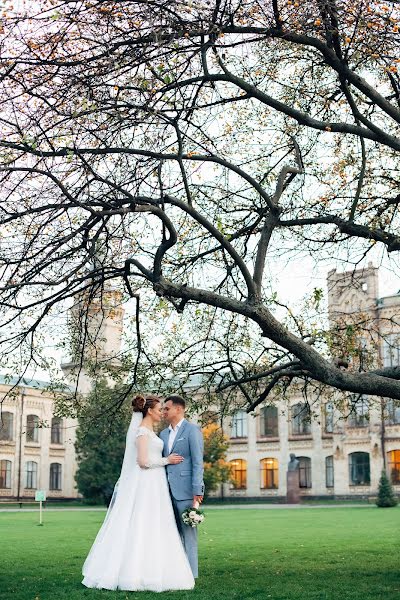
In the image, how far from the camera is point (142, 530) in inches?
366

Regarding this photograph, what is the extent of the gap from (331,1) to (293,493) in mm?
48848

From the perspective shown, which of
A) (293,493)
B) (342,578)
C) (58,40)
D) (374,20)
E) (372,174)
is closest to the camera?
(58,40)

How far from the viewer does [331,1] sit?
957 cm

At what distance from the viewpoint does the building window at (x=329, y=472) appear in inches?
2307

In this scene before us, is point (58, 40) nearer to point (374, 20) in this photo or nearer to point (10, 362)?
point (374, 20)

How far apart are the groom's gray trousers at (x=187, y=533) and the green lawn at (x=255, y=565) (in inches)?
14.6

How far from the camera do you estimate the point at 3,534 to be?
22.0 metres

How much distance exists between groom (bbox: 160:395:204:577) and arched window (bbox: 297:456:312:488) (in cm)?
5184

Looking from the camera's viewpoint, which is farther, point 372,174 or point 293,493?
point 293,493

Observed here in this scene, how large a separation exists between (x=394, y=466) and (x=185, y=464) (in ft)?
155

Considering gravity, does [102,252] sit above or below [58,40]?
below

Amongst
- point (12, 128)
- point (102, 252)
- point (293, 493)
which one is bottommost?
point (293, 493)

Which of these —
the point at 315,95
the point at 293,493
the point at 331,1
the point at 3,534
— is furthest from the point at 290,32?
the point at 293,493

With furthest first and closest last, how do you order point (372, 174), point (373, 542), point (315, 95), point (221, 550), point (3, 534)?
1. point (3, 534)
2. point (373, 542)
3. point (221, 550)
4. point (372, 174)
5. point (315, 95)
